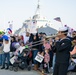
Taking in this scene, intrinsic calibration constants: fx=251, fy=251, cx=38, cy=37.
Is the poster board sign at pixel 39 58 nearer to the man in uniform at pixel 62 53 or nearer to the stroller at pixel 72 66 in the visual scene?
the stroller at pixel 72 66

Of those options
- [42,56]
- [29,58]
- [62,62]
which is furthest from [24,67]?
[62,62]

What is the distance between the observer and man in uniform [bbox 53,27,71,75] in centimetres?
626

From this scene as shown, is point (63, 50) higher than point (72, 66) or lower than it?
higher

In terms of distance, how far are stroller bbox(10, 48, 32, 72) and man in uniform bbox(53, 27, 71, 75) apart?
4821mm

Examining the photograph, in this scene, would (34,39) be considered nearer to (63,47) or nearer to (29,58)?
(29,58)

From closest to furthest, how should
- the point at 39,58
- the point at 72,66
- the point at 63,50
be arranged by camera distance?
the point at 63,50
the point at 72,66
the point at 39,58

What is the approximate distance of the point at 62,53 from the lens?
633 centimetres

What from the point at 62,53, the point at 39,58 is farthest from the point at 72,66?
the point at 39,58

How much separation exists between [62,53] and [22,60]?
5.11 m

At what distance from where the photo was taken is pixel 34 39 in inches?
450

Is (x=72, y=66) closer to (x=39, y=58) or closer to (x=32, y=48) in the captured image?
(x=39, y=58)

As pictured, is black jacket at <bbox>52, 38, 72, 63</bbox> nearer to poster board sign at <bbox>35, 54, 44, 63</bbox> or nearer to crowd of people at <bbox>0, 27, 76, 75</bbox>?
crowd of people at <bbox>0, 27, 76, 75</bbox>

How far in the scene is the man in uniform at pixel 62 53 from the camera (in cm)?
626

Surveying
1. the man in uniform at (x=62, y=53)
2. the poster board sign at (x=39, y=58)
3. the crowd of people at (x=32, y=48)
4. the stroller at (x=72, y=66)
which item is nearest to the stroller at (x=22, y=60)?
the crowd of people at (x=32, y=48)
